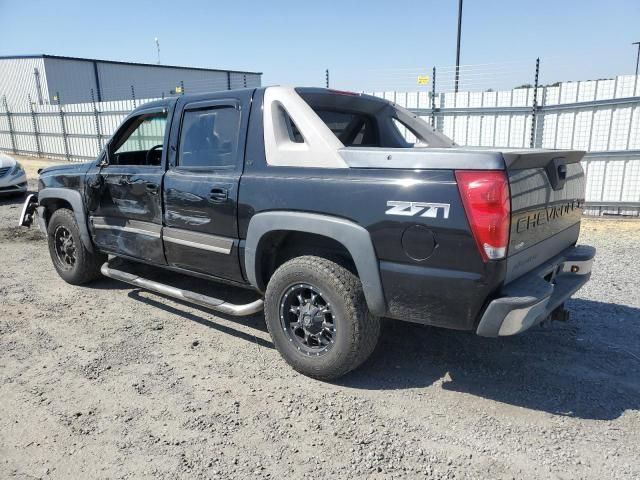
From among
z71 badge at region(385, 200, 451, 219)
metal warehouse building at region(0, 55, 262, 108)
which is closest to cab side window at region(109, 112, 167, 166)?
z71 badge at region(385, 200, 451, 219)

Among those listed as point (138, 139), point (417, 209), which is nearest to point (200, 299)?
point (417, 209)

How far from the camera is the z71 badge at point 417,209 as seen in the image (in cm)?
269

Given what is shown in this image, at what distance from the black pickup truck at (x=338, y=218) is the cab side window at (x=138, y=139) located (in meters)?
0.03

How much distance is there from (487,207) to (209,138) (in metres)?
2.40

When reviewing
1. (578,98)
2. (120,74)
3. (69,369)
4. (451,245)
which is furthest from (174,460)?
(120,74)

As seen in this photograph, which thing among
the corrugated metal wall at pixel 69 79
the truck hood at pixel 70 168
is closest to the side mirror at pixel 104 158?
the truck hood at pixel 70 168

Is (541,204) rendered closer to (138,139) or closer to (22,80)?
(138,139)

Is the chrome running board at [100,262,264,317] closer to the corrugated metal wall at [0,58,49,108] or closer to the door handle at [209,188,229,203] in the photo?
the door handle at [209,188,229,203]

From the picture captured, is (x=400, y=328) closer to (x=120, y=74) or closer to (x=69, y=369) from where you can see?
(x=69, y=369)

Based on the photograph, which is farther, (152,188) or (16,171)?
(16,171)

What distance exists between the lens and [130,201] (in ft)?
14.9

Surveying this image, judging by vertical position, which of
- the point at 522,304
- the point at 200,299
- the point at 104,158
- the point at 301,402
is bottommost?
the point at 301,402

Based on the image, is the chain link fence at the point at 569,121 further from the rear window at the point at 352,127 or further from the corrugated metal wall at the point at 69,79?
the corrugated metal wall at the point at 69,79

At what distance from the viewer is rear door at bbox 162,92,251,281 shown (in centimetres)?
373
